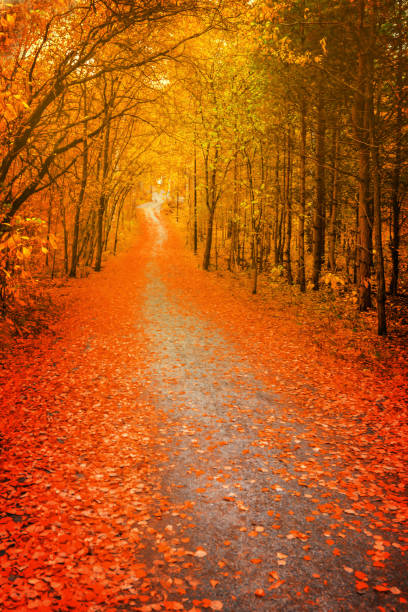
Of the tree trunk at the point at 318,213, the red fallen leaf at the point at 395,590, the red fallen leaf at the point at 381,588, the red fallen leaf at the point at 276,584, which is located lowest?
the red fallen leaf at the point at 276,584

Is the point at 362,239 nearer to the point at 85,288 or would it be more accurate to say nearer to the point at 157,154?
the point at 85,288

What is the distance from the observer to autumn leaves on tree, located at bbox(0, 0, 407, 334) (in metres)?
9.98

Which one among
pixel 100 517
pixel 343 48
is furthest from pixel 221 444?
pixel 343 48

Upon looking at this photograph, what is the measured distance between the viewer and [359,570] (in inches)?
172

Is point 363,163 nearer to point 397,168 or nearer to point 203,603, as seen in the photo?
point 397,168

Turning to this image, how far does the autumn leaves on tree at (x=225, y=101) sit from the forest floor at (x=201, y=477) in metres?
2.93

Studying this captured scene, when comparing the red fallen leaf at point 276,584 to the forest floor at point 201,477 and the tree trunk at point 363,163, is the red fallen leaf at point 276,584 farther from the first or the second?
the tree trunk at point 363,163

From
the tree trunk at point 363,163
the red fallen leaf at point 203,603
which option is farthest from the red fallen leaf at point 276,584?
the tree trunk at point 363,163

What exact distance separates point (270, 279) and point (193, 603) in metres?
21.8

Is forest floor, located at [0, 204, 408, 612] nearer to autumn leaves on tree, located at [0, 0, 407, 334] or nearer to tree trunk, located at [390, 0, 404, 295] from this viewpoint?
autumn leaves on tree, located at [0, 0, 407, 334]

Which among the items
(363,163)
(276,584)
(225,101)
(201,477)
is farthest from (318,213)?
(276,584)

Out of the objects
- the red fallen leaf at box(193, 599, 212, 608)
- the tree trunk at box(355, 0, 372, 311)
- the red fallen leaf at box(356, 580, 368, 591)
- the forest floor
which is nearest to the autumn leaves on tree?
the tree trunk at box(355, 0, 372, 311)

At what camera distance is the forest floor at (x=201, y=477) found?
421 centimetres

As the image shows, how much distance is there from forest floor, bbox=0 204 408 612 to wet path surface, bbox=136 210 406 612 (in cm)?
2
